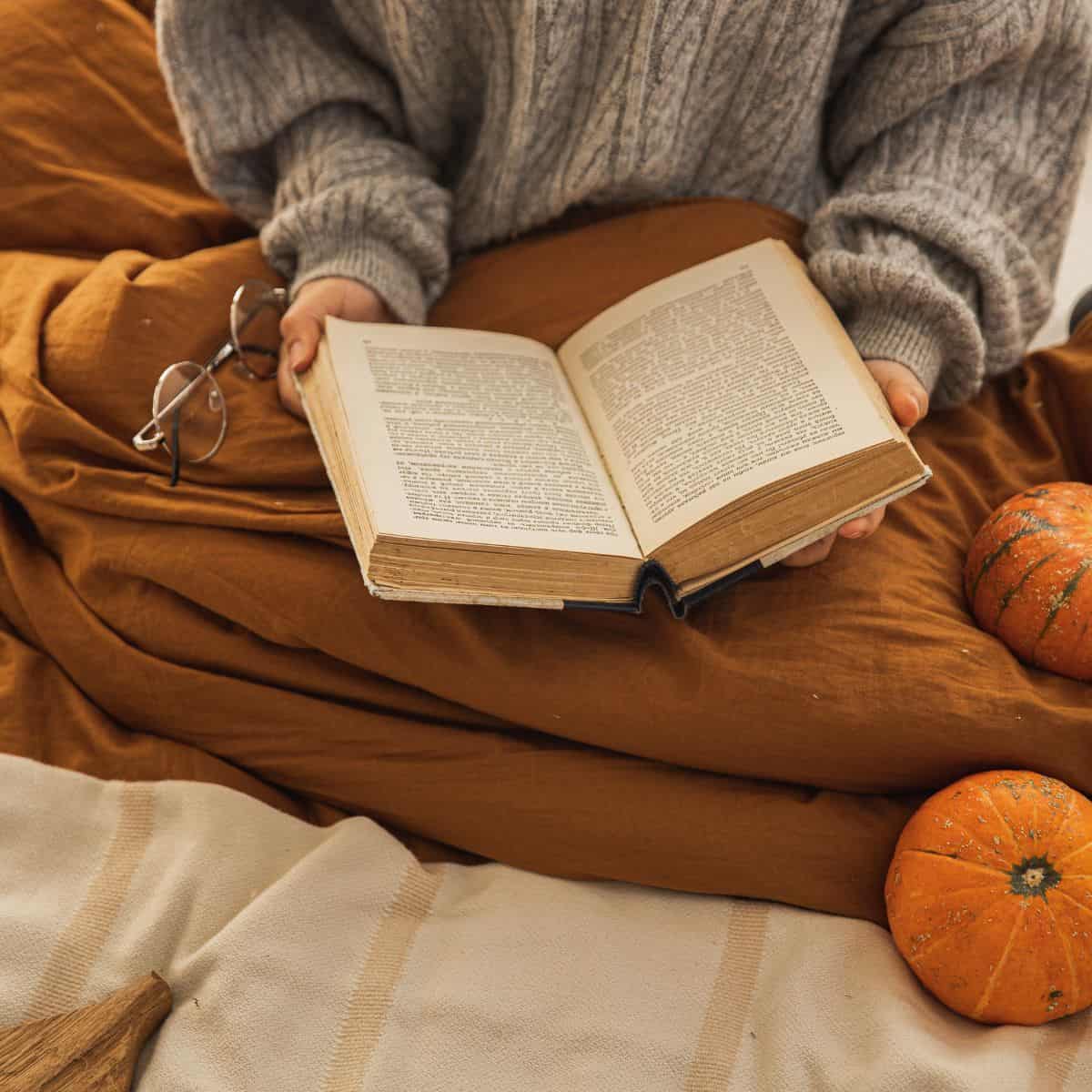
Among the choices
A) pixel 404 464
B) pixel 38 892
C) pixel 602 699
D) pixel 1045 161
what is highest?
pixel 1045 161

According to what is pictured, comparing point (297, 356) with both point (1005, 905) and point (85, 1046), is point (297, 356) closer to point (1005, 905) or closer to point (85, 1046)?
point (85, 1046)

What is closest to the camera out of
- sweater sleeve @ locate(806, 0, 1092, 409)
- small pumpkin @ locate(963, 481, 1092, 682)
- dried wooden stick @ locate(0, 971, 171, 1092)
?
dried wooden stick @ locate(0, 971, 171, 1092)

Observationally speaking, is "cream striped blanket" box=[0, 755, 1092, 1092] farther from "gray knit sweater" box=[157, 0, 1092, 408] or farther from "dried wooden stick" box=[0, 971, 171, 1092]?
"gray knit sweater" box=[157, 0, 1092, 408]

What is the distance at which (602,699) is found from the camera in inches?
31.2

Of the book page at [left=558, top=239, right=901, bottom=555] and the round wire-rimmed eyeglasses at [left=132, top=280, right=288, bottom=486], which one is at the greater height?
the book page at [left=558, top=239, right=901, bottom=555]

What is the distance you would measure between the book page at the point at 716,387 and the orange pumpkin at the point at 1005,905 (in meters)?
0.25

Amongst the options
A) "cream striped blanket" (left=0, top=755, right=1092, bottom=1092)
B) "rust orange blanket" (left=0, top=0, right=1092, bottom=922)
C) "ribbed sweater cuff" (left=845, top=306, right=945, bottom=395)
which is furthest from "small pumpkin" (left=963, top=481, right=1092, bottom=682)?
"cream striped blanket" (left=0, top=755, right=1092, bottom=1092)

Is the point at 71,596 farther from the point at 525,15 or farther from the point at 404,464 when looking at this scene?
the point at 525,15

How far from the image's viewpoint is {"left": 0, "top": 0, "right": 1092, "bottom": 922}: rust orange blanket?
781 millimetres

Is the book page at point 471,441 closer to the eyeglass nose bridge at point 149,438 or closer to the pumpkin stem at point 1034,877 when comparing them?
the eyeglass nose bridge at point 149,438

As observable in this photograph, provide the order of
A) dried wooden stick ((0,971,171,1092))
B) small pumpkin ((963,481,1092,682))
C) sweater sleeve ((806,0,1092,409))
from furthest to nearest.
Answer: sweater sleeve ((806,0,1092,409)) → small pumpkin ((963,481,1092,682)) → dried wooden stick ((0,971,171,1092))

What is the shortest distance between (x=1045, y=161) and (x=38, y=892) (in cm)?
97

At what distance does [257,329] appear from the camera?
0.98 m

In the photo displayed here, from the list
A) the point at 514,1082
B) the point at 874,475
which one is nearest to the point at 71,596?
the point at 514,1082
